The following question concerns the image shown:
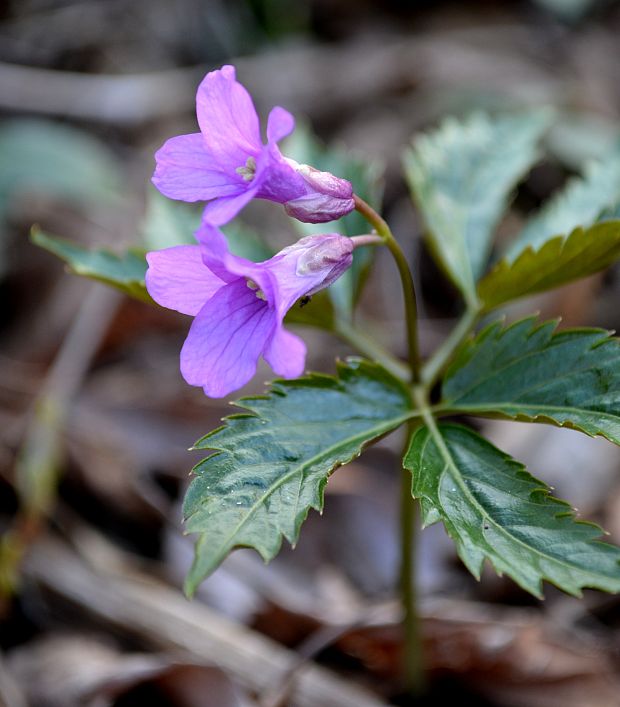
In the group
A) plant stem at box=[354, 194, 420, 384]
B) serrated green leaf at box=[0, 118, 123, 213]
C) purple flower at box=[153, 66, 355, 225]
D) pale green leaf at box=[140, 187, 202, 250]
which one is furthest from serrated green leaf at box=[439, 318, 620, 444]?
serrated green leaf at box=[0, 118, 123, 213]

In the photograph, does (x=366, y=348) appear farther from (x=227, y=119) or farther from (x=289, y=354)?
(x=227, y=119)

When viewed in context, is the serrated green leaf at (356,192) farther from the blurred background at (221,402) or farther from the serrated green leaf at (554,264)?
the serrated green leaf at (554,264)

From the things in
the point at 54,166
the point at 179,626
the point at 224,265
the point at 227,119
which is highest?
the point at 227,119

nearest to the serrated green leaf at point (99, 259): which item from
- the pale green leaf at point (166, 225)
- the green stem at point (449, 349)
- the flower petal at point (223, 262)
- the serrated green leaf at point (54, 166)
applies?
the pale green leaf at point (166, 225)

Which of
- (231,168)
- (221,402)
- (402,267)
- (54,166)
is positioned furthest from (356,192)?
(54,166)

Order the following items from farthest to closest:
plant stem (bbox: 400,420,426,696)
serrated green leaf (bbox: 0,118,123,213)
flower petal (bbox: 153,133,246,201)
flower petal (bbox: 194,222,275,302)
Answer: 1. serrated green leaf (bbox: 0,118,123,213)
2. plant stem (bbox: 400,420,426,696)
3. flower petal (bbox: 153,133,246,201)
4. flower petal (bbox: 194,222,275,302)

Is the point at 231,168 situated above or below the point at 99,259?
above

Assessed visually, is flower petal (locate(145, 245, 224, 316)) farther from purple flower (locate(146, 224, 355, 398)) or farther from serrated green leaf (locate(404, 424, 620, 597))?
serrated green leaf (locate(404, 424, 620, 597))
